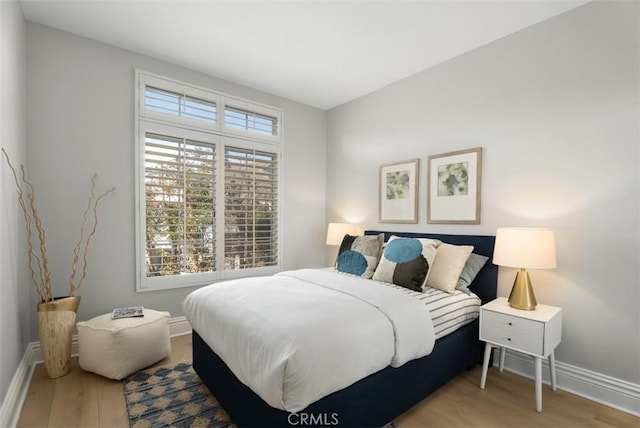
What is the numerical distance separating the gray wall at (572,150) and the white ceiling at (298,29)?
0.25 meters

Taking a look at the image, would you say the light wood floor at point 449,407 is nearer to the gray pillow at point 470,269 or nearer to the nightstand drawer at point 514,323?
the nightstand drawer at point 514,323

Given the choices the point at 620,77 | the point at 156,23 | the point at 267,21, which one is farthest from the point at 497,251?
the point at 156,23

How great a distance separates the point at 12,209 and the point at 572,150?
401 centimetres

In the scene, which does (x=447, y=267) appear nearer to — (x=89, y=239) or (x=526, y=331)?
(x=526, y=331)

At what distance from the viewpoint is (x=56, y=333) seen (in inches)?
88.7

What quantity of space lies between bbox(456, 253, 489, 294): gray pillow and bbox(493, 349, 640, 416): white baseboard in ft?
2.21

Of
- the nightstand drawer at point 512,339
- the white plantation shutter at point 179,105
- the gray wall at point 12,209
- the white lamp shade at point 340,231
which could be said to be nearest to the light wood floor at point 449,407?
the gray wall at point 12,209

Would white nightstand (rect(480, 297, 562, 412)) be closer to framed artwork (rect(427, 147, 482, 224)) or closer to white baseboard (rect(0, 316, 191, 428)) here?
framed artwork (rect(427, 147, 482, 224))

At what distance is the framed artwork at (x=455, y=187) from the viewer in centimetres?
278

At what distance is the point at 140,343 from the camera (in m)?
2.33

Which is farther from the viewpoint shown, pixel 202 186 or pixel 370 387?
pixel 202 186

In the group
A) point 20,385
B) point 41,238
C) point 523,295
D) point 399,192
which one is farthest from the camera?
point 399,192

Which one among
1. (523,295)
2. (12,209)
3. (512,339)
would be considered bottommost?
(512,339)

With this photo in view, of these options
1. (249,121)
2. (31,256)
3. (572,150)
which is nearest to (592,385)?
(572,150)
